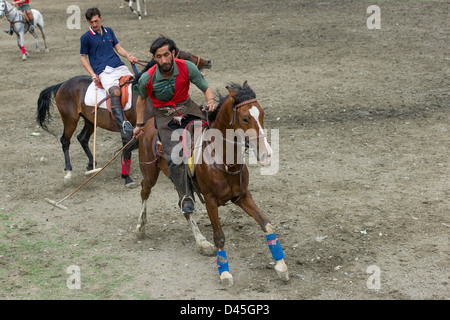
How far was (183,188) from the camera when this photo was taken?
21.6ft

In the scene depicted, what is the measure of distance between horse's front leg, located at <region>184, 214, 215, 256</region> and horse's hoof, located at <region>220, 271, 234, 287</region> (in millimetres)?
824

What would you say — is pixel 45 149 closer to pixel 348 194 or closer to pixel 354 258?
pixel 348 194

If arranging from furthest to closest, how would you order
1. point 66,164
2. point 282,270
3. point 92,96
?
1. point 66,164
2. point 92,96
3. point 282,270

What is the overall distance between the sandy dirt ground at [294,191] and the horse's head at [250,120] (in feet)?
5.38

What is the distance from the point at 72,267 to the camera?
6.74m

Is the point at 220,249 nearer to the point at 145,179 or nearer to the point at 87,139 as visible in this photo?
the point at 145,179

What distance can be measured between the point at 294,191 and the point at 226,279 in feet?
9.14

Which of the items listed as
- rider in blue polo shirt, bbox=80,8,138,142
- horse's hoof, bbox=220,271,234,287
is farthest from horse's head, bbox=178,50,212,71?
horse's hoof, bbox=220,271,234,287

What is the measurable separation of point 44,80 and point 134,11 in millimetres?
8395

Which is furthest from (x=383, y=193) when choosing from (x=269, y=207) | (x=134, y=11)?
(x=134, y=11)

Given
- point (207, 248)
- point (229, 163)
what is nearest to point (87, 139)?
point (207, 248)

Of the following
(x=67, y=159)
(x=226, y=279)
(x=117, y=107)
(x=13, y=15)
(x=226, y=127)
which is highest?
(x=13, y=15)

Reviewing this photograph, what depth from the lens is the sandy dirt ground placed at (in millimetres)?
6289

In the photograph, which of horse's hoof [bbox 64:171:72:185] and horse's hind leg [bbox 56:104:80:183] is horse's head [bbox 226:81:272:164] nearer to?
horse's hoof [bbox 64:171:72:185]
